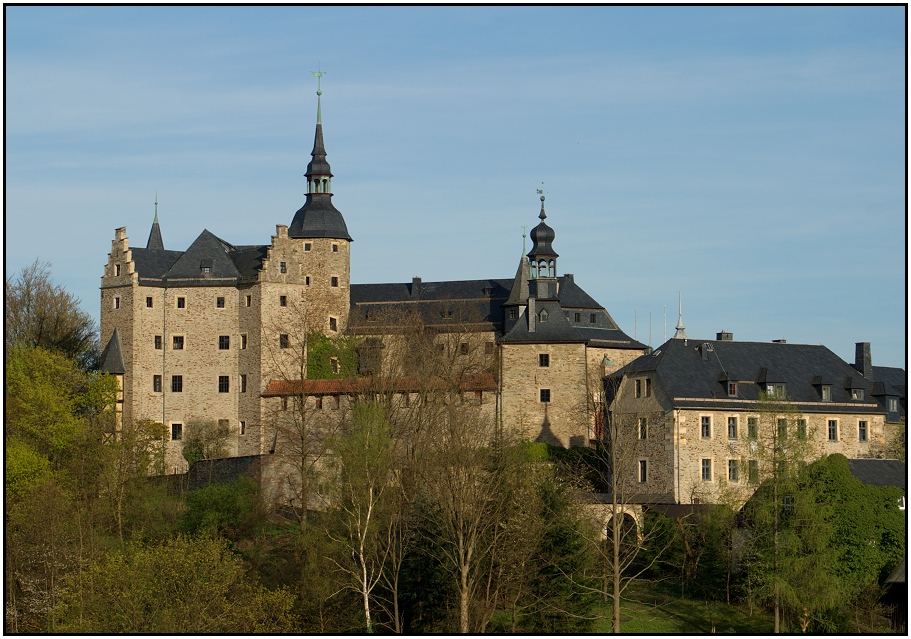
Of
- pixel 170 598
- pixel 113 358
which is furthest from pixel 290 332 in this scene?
pixel 170 598

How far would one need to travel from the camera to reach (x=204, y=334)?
80.2 m

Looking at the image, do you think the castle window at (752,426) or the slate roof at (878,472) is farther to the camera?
the castle window at (752,426)

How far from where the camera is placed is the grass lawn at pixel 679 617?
55156mm

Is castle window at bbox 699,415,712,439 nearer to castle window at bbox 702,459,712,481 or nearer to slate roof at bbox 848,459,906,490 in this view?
castle window at bbox 702,459,712,481

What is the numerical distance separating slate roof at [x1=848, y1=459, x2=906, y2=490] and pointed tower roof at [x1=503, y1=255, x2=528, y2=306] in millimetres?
21632

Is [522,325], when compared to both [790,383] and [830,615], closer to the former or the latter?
[790,383]

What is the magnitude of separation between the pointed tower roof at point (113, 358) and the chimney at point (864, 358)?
2885cm

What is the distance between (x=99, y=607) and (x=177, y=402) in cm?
3086

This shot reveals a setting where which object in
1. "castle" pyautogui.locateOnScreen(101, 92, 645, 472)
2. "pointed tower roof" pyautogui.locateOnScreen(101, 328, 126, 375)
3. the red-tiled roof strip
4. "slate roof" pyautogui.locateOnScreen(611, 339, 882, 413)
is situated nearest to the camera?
"slate roof" pyautogui.locateOnScreen(611, 339, 882, 413)

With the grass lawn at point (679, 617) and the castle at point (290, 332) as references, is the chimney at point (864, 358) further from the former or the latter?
the grass lawn at point (679, 617)

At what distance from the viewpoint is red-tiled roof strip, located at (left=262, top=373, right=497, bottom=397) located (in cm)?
7250

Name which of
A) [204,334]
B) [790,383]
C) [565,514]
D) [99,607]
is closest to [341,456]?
[565,514]

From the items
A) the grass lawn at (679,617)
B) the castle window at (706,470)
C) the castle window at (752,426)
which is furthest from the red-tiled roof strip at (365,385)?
the grass lawn at (679,617)

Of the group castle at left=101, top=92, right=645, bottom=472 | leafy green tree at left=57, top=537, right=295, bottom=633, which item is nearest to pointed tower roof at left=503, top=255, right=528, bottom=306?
castle at left=101, top=92, right=645, bottom=472
